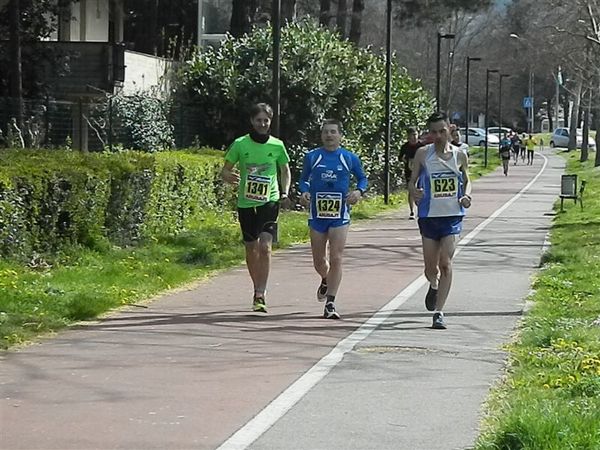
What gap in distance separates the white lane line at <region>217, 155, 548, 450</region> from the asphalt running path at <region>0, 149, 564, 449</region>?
0.05ft

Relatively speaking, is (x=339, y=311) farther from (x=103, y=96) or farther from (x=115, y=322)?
(x=103, y=96)

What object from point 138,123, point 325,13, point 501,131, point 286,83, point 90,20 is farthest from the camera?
point 501,131

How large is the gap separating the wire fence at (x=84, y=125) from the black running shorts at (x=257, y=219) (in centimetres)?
1107

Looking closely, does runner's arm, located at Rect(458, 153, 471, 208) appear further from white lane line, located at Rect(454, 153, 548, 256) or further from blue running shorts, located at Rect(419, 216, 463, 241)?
white lane line, located at Rect(454, 153, 548, 256)

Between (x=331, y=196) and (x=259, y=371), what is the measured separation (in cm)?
321

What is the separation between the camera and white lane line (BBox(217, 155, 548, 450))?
719 cm

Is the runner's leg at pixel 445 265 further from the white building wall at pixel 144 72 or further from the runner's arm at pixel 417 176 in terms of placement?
the white building wall at pixel 144 72

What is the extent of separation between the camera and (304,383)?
8734 mm

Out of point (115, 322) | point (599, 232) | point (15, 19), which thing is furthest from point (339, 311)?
point (15, 19)

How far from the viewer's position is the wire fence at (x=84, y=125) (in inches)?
934

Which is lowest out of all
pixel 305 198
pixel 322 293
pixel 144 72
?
pixel 322 293

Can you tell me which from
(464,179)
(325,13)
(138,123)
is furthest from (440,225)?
(325,13)

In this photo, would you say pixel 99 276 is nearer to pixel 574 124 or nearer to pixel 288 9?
pixel 288 9

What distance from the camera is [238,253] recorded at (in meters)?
17.7
